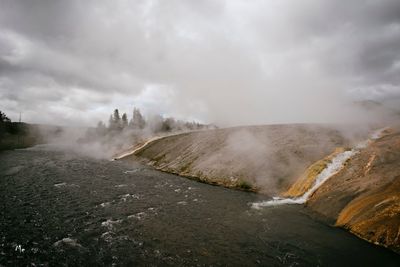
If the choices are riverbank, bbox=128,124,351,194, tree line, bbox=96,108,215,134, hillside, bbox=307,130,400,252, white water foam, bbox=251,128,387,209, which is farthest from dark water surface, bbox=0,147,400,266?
tree line, bbox=96,108,215,134

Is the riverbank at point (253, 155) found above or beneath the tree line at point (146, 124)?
beneath

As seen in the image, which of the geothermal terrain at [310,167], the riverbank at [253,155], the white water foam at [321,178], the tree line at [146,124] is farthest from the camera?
the tree line at [146,124]

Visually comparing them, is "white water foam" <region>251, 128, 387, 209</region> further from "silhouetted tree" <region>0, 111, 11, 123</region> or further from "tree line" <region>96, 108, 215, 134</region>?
"silhouetted tree" <region>0, 111, 11, 123</region>

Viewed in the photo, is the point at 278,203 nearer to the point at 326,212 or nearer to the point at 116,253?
the point at 326,212

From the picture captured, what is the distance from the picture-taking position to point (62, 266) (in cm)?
1609

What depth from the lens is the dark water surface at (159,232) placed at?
17891 millimetres

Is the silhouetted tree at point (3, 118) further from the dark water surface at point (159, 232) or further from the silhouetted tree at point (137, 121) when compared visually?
the dark water surface at point (159, 232)

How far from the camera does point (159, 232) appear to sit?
2211 centimetres

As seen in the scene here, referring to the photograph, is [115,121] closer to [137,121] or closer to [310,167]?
[137,121]

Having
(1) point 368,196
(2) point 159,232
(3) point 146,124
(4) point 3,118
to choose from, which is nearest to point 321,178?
(1) point 368,196

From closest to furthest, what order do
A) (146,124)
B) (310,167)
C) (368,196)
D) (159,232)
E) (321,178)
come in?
(159,232) → (368,196) → (321,178) → (310,167) → (146,124)

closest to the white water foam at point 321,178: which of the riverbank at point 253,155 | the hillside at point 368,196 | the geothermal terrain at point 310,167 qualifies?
the geothermal terrain at point 310,167

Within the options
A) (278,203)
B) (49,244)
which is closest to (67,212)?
(49,244)

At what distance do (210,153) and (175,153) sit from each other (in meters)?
12.3
